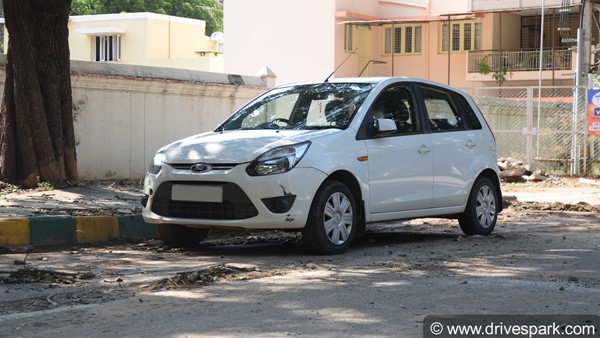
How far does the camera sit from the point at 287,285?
7.04m


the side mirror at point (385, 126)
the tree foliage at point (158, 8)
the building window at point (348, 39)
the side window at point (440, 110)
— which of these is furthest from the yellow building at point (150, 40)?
the side mirror at point (385, 126)

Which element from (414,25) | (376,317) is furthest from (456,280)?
(414,25)

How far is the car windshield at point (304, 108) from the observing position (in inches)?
375

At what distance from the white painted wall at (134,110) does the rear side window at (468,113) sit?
7.06m

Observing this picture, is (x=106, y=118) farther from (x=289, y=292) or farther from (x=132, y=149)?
(x=289, y=292)

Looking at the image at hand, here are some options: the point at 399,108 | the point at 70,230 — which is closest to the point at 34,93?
the point at 70,230

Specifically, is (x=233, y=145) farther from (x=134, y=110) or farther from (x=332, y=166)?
(x=134, y=110)

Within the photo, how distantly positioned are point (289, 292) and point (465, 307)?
123 cm

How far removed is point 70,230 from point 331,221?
2.71m

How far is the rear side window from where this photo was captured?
1093 centimetres

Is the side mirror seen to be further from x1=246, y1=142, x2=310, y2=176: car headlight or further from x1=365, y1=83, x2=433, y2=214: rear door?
x1=246, y1=142, x2=310, y2=176: car headlight

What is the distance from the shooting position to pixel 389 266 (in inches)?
319

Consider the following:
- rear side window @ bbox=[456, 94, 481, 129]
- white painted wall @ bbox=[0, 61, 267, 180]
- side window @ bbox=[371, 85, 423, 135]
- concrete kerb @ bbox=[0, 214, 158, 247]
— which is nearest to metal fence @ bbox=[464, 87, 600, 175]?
white painted wall @ bbox=[0, 61, 267, 180]

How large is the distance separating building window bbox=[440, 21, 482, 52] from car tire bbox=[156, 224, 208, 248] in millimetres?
34759
